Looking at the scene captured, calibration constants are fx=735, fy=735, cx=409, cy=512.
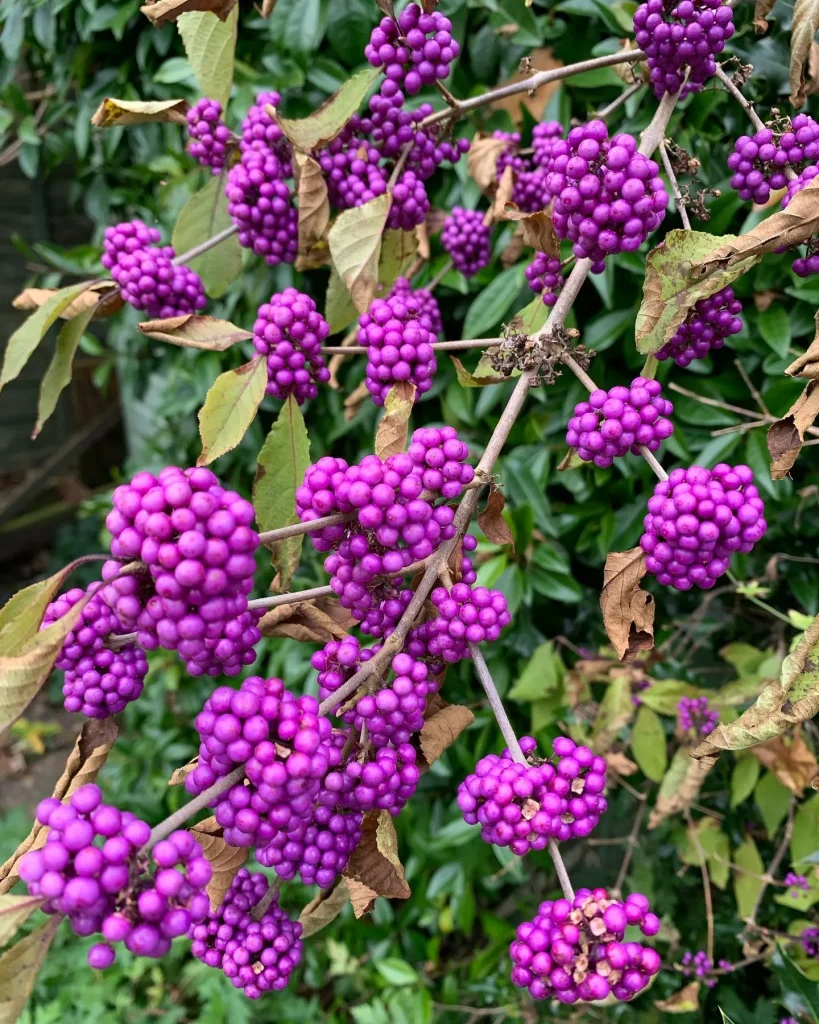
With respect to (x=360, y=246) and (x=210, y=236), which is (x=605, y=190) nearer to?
(x=360, y=246)

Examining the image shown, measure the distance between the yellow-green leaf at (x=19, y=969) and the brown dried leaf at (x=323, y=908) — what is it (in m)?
0.35

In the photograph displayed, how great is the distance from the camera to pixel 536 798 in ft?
2.18

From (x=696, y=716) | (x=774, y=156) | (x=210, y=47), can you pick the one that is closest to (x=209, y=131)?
(x=210, y=47)

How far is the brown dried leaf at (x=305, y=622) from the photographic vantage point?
0.75m

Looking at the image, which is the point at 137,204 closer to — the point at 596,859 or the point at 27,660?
the point at 27,660

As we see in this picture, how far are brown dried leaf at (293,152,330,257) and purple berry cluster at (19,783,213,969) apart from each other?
2.37ft

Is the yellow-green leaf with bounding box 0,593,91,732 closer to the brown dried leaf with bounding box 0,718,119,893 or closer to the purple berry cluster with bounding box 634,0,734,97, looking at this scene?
the brown dried leaf with bounding box 0,718,119,893

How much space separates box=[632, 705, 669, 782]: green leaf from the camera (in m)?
1.48

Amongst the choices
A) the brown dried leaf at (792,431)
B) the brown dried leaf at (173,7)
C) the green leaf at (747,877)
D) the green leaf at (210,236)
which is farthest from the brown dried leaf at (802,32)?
the green leaf at (747,877)

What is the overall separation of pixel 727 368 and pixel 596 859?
4.94 feet

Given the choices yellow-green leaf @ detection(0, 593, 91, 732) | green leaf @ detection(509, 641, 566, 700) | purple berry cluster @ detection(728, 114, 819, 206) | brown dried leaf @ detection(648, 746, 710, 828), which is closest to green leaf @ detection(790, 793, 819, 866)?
brown dried leaf @ detection(648, 746, 710, 828)

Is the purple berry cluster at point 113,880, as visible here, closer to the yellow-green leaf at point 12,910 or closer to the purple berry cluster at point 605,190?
the yellow-green leaf at point 12,910

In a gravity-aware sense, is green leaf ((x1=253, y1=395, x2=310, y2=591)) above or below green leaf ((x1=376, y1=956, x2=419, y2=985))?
above

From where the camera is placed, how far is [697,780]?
1.39 meters
